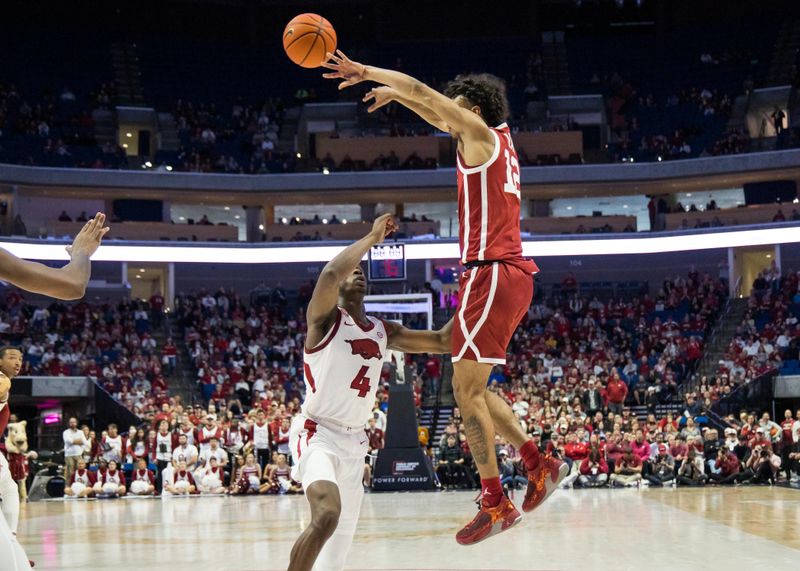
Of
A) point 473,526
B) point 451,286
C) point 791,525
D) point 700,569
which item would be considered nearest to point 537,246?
point 451,286

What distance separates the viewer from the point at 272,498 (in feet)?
65.8

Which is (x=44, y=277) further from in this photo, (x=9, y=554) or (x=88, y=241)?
(x=9, y=554)

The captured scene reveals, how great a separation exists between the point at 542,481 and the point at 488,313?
1.15 meters

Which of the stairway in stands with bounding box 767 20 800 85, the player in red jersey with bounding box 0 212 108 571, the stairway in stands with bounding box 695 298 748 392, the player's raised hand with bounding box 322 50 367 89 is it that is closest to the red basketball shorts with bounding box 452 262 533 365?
the player's raised hand with bounding box 322 50 367 89

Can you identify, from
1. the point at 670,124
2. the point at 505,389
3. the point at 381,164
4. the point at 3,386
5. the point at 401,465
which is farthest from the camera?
the point at 670,124

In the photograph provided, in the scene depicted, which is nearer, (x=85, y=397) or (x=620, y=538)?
(x=620, y=538)

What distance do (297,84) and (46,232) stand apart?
14.6 metres

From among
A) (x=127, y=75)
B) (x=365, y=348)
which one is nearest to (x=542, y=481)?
(x=365, y=348)

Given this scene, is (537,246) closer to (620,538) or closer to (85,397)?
(85,397)

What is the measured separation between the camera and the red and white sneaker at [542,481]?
6.32 metres

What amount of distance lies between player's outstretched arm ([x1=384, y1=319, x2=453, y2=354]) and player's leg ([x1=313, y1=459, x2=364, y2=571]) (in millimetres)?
832

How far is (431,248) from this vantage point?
3722 centimetres

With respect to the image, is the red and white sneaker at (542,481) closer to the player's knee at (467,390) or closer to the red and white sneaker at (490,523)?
the red and white sneaker at (490,523)

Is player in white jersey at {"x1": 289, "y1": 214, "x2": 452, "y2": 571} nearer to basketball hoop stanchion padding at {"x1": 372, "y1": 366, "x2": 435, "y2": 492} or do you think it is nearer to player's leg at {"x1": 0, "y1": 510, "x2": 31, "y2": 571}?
player's leg at {"x1": 0, "y1": 510, "x2": 31, "y2": 571}
